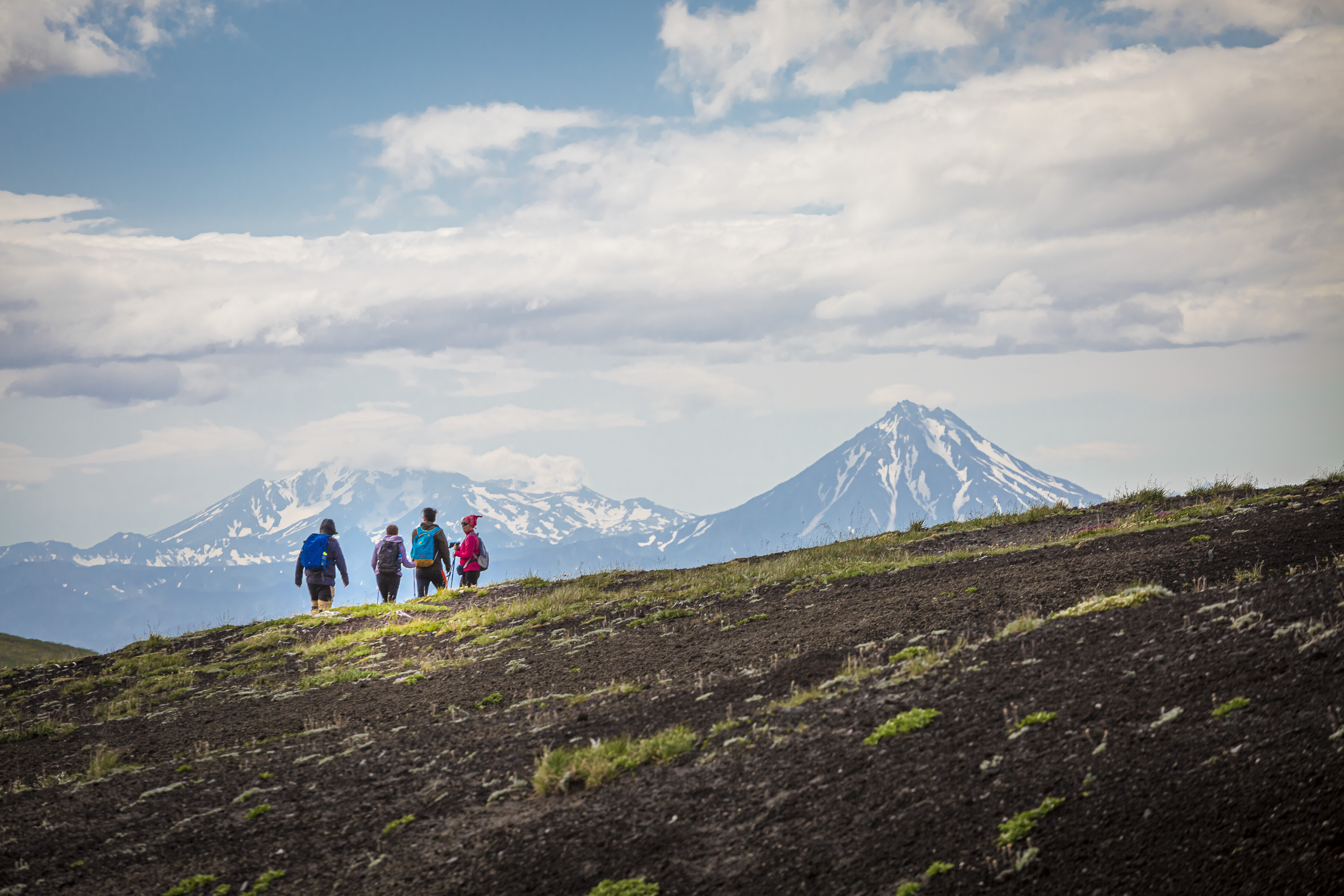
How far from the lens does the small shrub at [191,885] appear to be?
8.01 meters

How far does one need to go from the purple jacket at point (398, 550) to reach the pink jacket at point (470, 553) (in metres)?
1.48

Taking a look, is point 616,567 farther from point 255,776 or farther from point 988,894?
point 988,894

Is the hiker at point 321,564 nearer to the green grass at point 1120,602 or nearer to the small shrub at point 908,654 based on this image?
the small shrub at point 908,654

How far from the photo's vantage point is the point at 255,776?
1080 cm

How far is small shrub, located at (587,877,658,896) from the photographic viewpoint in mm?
6676

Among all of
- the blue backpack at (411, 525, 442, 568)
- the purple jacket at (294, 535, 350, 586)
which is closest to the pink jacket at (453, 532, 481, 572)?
the blue backpack at (411, 525, 442, 568)

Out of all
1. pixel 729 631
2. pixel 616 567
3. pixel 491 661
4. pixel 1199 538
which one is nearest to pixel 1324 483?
pixel 1199 538

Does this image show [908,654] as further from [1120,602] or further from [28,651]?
[28,651]

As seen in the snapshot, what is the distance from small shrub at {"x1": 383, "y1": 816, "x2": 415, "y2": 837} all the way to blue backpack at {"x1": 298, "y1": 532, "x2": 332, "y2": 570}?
1675 centimetres

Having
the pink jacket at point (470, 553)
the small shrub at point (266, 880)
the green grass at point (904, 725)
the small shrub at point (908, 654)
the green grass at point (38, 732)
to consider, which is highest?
the pink jacket at point (470, 553)

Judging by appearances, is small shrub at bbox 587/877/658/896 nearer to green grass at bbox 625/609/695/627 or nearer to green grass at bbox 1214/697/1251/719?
green grass at bbox 1214/697/1251/719

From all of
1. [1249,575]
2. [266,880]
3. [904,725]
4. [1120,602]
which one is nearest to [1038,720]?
[904,725]

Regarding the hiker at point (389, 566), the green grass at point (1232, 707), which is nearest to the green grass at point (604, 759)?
the green grass at point (1232, 707)

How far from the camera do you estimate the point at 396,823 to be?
8.68 metres
